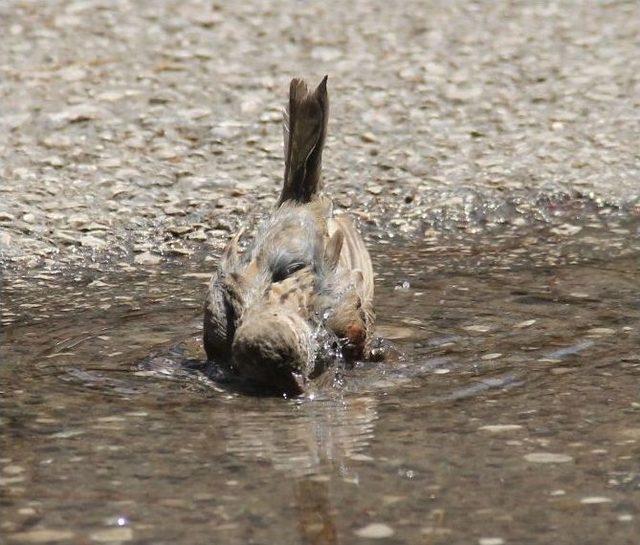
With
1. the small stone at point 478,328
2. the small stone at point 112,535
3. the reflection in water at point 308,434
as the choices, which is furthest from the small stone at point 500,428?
the small stone at point 112,535

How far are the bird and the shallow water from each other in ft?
0.51

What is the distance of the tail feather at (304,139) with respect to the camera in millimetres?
7496

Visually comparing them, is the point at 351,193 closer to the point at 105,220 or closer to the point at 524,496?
the point at 105,220

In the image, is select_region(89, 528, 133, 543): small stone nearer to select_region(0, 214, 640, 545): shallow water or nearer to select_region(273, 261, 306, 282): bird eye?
select_region(0, 214, 640, 545): shallow water

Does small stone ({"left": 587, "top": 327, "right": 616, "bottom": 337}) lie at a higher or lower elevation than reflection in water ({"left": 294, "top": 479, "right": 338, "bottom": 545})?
higher

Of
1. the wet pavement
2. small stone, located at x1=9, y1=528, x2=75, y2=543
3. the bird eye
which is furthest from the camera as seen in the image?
the bird eye

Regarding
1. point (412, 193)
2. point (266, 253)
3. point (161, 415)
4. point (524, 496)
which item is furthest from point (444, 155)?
point (524, 496)

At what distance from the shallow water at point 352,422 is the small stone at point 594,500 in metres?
0.01

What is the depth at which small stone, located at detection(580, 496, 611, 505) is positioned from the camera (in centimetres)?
496

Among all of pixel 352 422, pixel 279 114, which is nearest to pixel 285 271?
pixel 352 422

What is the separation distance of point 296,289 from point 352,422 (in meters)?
1.01

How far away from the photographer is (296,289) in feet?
22.0

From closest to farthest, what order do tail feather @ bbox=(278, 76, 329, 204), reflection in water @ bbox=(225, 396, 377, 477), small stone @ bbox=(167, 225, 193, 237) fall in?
1. reflection in water @ bbox=(225, 396, 377, 477)
2. tail feather @ bbox=(278, 76, 329, 204)
3. small stone @ bbox=(167, 225, 193, 237)

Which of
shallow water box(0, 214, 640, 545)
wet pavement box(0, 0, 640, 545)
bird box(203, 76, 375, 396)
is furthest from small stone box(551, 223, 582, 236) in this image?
bird box(203, 76, 375, 396)
